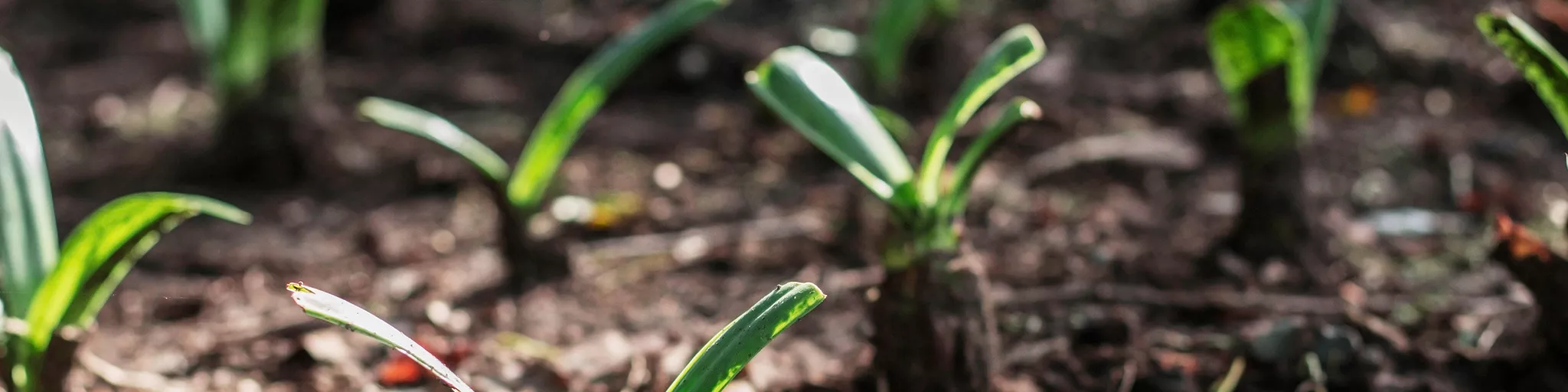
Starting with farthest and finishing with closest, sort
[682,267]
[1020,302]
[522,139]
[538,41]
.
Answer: [538,41] → [522,139] → [682,267] → [1020,302]

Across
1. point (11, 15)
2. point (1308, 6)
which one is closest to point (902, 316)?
point (1308, 6)

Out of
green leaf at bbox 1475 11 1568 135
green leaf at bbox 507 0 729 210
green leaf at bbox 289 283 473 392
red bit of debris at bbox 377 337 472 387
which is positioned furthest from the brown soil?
green leaf at bbox 289 283 473 392

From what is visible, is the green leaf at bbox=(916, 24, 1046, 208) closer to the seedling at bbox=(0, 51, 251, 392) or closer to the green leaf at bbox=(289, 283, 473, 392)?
the green leaf at bbox=(289, 283, 473, 392)

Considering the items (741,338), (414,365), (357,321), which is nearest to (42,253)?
(414,365)

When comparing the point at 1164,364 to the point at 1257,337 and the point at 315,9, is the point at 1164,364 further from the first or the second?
the point at 315,9

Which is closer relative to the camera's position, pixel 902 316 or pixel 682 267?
pixel 902 316

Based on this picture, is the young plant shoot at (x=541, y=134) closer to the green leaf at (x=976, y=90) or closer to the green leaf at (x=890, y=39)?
the green leaf at (x=976, y=90)
